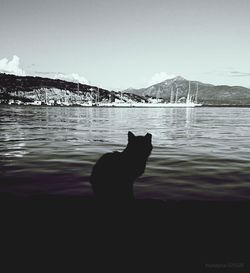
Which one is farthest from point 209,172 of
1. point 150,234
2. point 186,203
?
point 150,234

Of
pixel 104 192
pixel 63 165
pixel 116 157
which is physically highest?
pixel 116 157

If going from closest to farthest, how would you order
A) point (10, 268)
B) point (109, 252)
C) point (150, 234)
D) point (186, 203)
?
1. point (10, 268)
2. point (109, 252)
3. point (150, 234)
4. point (186, 203)

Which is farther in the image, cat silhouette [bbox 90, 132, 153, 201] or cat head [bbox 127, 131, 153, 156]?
cat head [bbox 127, 131, 153, 156]

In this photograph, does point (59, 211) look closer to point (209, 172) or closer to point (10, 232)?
point (10, 232)

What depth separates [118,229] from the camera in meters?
4.19

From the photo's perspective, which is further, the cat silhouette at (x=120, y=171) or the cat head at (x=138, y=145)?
the cat head at (x=138, y=145)

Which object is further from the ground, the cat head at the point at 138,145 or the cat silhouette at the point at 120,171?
the cat head at the point at 138,145

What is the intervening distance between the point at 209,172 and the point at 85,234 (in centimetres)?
757

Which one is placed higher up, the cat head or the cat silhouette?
the cat head

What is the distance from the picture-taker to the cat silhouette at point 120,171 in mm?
4242

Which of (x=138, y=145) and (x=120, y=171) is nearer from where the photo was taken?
(x=120, y=171)

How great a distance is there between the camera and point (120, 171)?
14.0ft

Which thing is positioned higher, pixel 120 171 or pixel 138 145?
pixel 138 145

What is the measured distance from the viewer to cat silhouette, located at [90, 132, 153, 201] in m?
4.24
